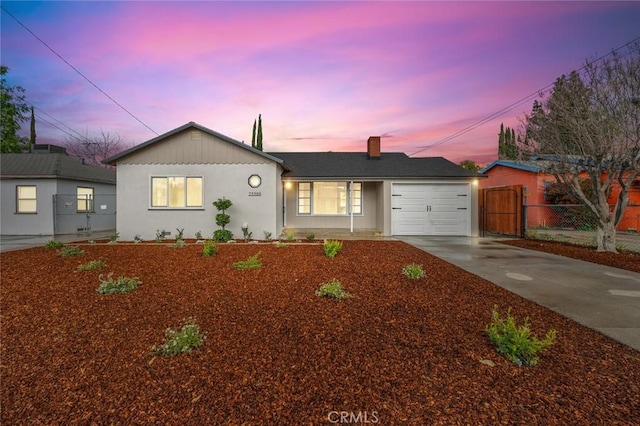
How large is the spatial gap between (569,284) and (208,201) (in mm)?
11197

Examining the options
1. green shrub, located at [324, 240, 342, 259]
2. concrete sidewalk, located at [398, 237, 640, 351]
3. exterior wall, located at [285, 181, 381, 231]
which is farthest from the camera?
exterior wall, located at [285, 181, 381, 231]

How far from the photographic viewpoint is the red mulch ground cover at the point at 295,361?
2037 millimetres

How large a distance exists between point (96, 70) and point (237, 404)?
1774 cm

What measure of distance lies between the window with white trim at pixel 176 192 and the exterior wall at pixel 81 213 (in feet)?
21.7

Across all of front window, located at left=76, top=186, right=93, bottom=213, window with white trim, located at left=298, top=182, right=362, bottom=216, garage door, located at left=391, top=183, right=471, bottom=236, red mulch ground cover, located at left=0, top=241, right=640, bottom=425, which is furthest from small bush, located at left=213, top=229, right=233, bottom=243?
front window, located at left=76, top=186, right=93, bottom=213

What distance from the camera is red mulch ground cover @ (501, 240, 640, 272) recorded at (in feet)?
23.5

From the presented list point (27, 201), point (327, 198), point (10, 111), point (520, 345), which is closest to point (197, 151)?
point (327, 198)

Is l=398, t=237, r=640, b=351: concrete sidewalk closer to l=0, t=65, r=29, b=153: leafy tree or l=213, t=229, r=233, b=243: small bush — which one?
l=213, t=229, r=233, b=243: small bush

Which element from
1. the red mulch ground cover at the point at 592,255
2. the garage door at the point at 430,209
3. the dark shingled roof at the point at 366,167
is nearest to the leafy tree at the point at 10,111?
the dark shingled roof at the point at 366,167

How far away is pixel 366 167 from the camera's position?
1424cm

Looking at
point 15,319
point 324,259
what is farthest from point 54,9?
point 324,259

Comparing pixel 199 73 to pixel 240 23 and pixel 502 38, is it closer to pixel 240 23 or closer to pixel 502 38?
pixel 240 23

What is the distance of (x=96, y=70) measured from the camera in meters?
13.9

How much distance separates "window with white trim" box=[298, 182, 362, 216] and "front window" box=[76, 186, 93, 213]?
1155 cm
